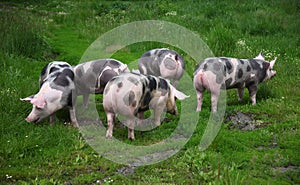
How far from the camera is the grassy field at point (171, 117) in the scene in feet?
19.0

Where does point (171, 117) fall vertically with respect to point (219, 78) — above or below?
below

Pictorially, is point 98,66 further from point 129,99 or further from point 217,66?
point 217,66

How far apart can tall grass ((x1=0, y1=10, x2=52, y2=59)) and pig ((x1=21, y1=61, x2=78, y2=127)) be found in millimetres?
3610

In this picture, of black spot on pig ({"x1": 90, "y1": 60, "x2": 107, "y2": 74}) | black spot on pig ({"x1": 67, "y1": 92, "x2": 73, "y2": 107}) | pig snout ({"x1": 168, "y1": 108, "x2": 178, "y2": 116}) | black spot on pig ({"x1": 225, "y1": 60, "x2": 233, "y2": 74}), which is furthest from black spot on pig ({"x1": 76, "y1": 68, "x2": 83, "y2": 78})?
black spot on pig ({"x1": 225, "y1": 60, "x2": 233, "y2": 74})

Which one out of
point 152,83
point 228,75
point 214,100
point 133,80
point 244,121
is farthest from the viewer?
point 228,75

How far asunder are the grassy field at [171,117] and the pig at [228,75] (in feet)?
1.06

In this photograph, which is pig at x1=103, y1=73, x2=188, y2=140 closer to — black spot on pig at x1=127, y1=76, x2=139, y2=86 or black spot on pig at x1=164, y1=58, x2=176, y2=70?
black spot on pig at x1=127, y1=76, x2=139, y2=86

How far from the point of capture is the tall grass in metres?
10.7

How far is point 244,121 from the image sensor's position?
7.71m

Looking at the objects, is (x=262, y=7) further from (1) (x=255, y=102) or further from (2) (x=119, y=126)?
(2) (x=119, y=126)

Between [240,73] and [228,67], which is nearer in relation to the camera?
[228,67]

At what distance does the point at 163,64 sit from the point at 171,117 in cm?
123

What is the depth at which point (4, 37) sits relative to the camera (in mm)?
10789

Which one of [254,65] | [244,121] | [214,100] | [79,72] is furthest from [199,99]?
[79,72]
